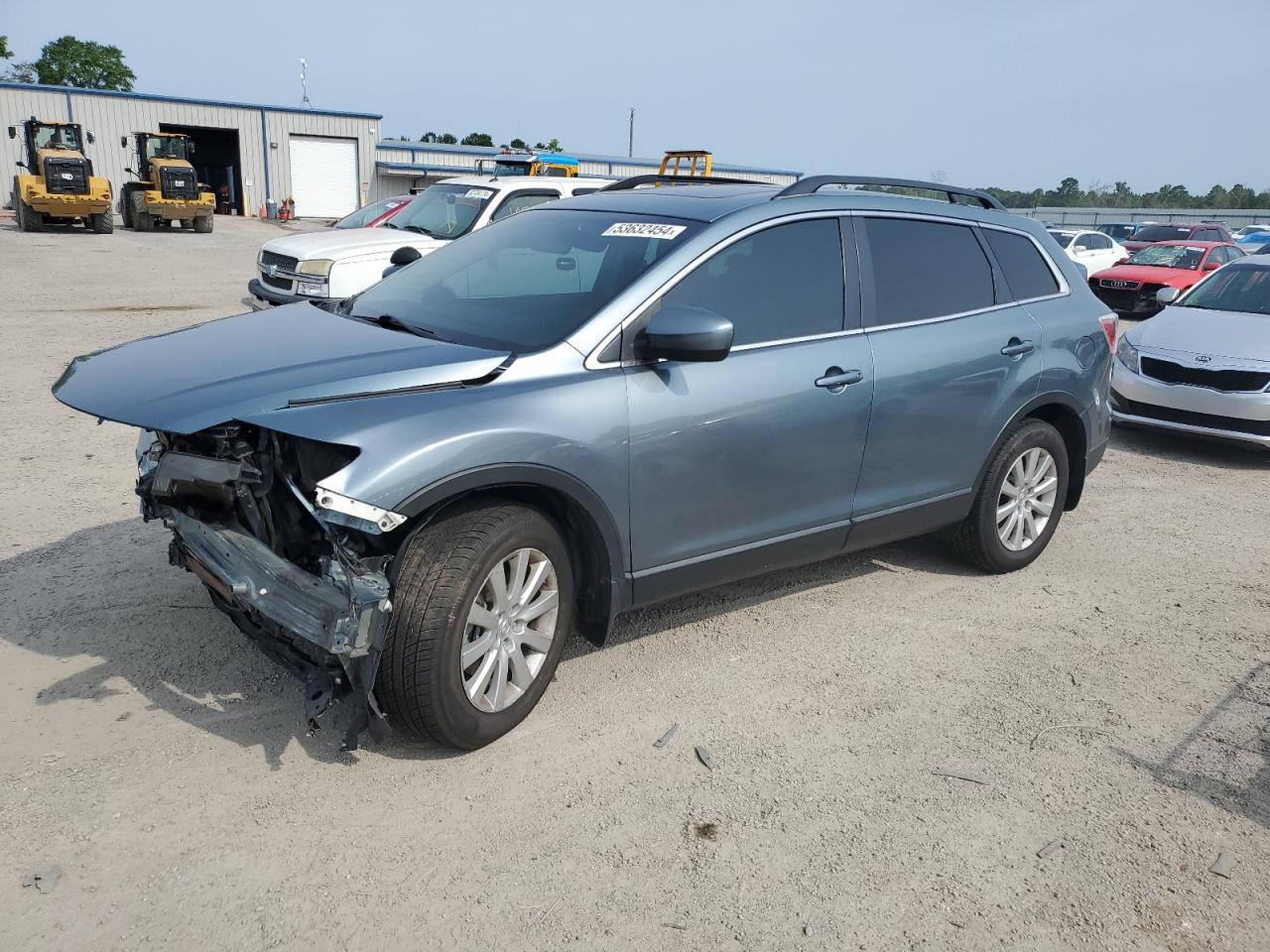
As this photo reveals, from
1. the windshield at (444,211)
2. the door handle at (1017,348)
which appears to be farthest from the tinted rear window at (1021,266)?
the windshield at (444,211)

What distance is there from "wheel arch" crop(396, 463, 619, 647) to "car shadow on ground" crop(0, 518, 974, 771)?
1.85ft

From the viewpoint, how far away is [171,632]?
4074mm

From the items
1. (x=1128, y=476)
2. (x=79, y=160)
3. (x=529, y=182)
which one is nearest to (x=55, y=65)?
(x=79, y=160)

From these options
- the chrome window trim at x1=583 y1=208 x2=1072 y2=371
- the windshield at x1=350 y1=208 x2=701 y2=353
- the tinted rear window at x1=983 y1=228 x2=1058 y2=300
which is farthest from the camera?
the tinted rear window at x1=983 y1=228 x2=1058 y2=300

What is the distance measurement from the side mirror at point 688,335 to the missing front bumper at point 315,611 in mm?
1248

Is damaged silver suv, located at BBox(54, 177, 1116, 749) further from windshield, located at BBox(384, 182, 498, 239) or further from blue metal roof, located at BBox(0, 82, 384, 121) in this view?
blue metal roof, located at BBox(0, 82, 384, 121)

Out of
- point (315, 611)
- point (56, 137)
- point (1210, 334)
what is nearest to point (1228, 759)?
point (315, 611)

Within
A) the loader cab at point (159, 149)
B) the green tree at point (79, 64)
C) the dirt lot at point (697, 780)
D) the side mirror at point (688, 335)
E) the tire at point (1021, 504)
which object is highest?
the green tree at point (79, 64)

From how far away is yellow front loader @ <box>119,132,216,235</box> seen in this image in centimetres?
2841

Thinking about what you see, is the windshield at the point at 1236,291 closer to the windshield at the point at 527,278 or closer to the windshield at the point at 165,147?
the windshield at the point at 527,278

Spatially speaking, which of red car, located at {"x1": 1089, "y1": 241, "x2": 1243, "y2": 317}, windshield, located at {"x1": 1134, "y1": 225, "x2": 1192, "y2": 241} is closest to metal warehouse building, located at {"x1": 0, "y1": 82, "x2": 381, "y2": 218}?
windshield, located at {"x1": 1134, "y1": 225, "x2": 1192, "y2": 241}

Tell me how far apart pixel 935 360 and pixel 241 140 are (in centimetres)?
4158

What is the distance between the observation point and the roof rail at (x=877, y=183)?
4355mm

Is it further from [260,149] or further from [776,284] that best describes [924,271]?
[260,149]
